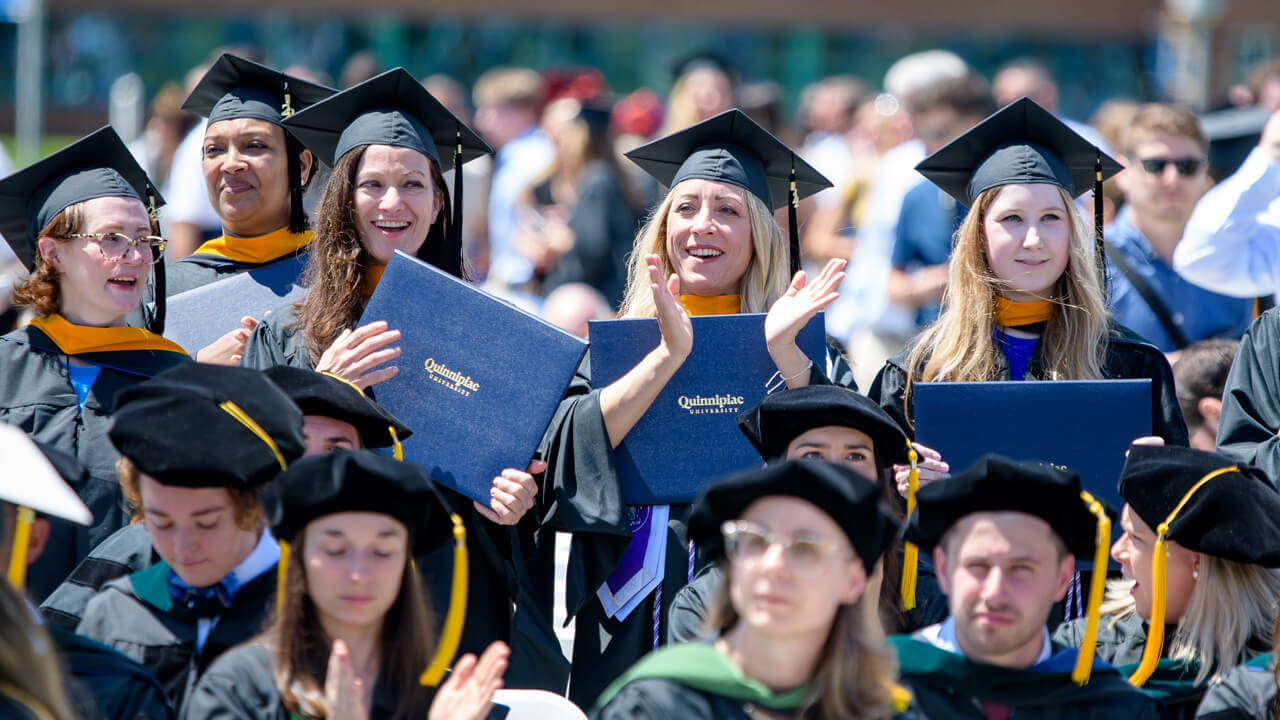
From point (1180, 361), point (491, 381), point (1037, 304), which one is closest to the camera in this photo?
point (491, 381)

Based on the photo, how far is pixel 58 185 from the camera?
4906 millimetres

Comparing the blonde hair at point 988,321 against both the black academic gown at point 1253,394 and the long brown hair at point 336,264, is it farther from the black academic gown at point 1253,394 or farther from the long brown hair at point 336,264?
the long brown hair at point 336,264

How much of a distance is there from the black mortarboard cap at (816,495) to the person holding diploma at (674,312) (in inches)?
51.0

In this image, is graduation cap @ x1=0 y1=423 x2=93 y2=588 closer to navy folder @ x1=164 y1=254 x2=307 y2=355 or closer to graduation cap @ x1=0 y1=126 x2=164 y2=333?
graduation cap @ x1=0 y1=126 x2=164 y2=333

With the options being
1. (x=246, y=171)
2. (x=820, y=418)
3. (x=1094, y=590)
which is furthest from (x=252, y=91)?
(x=1094, y=590)

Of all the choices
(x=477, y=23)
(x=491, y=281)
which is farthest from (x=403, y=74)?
(x=477, y=23)

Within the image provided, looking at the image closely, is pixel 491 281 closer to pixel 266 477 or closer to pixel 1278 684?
pixel 266 477

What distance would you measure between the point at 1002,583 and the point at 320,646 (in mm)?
1587

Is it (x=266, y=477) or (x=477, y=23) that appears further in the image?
(x=477, y=23)

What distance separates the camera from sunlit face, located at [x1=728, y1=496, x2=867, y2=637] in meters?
3.25

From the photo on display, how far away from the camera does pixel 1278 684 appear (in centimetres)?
362

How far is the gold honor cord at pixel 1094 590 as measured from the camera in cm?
356

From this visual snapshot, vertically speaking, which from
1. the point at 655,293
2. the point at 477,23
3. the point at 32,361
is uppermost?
the point at 477,23

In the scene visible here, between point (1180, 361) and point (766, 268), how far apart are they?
74.9 inches
